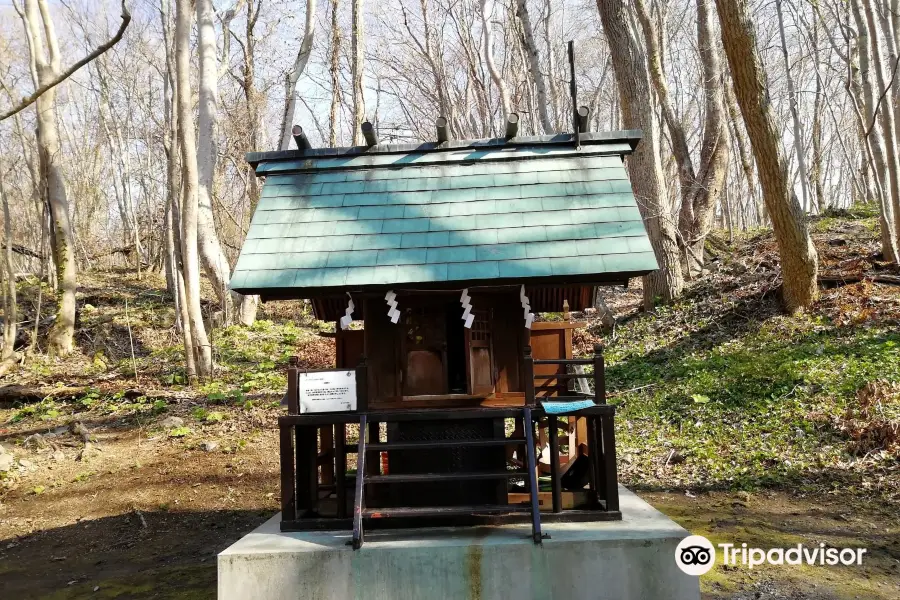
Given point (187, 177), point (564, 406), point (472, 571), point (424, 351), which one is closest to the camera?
point (472, 571)

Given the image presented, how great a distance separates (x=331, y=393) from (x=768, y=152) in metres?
8.97

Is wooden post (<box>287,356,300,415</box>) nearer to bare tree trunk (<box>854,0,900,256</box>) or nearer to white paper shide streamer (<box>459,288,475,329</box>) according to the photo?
white paper shide streamer (<box>459,288,475,329</box>)

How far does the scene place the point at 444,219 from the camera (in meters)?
6.43

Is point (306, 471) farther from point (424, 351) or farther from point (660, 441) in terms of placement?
point (660, 441)

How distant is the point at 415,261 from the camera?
5977 mm

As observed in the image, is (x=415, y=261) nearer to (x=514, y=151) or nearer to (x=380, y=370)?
(x=380, y=370)

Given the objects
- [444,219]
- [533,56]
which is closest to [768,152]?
[533,56]

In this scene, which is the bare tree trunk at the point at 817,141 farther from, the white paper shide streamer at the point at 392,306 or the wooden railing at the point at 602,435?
the white paper shide streamer at the point at 392,306

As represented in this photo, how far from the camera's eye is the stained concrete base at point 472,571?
17.0ft

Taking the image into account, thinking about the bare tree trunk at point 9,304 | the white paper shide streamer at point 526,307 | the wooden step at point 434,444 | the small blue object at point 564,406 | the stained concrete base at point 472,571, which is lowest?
the stained concrete base at point 472,571

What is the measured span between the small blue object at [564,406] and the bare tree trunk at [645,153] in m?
9.27

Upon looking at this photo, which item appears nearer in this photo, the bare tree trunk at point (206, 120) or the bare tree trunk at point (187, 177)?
the bare tree trunk at point (187, 177)

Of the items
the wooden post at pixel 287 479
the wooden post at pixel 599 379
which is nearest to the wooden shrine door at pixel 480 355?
the wooden post at pixel 599 379

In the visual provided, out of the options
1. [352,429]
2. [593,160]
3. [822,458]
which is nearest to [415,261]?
[593,160]
